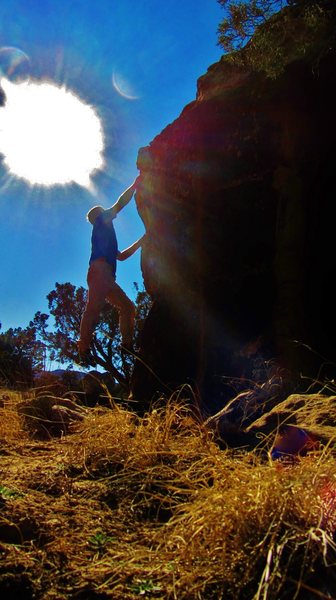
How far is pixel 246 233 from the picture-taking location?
7.30 metres

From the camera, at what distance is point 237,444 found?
3.91 metres

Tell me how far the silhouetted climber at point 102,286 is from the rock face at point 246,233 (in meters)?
0.82

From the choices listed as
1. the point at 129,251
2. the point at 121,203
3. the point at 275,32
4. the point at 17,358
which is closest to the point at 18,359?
the point at 17,358

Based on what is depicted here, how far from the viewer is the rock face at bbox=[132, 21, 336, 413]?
6.47 metres

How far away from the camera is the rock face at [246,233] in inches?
255

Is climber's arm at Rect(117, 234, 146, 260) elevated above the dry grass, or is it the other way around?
climber's arm at Rect(117, 234, 146, 260)

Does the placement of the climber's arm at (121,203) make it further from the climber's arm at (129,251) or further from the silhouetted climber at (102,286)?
the climber's arm at (129,251)

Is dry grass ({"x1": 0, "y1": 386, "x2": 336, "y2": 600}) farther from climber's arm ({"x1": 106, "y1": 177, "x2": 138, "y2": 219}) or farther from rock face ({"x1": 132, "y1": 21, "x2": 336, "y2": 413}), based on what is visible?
climber's arm ({"x1": 106, "y1": 177, "x2": 138, "y2": 219})

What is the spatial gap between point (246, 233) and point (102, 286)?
2480mm

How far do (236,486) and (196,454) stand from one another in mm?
875

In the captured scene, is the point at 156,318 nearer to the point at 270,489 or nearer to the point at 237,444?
the point at 237,444

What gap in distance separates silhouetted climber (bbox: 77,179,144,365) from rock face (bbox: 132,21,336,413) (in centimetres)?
82

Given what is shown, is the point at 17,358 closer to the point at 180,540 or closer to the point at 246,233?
the point at 246,233

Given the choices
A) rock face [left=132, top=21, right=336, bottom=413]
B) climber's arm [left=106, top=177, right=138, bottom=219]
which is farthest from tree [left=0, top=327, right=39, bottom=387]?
climber's arm [left=106, top=177, right=138, bottom=219]
